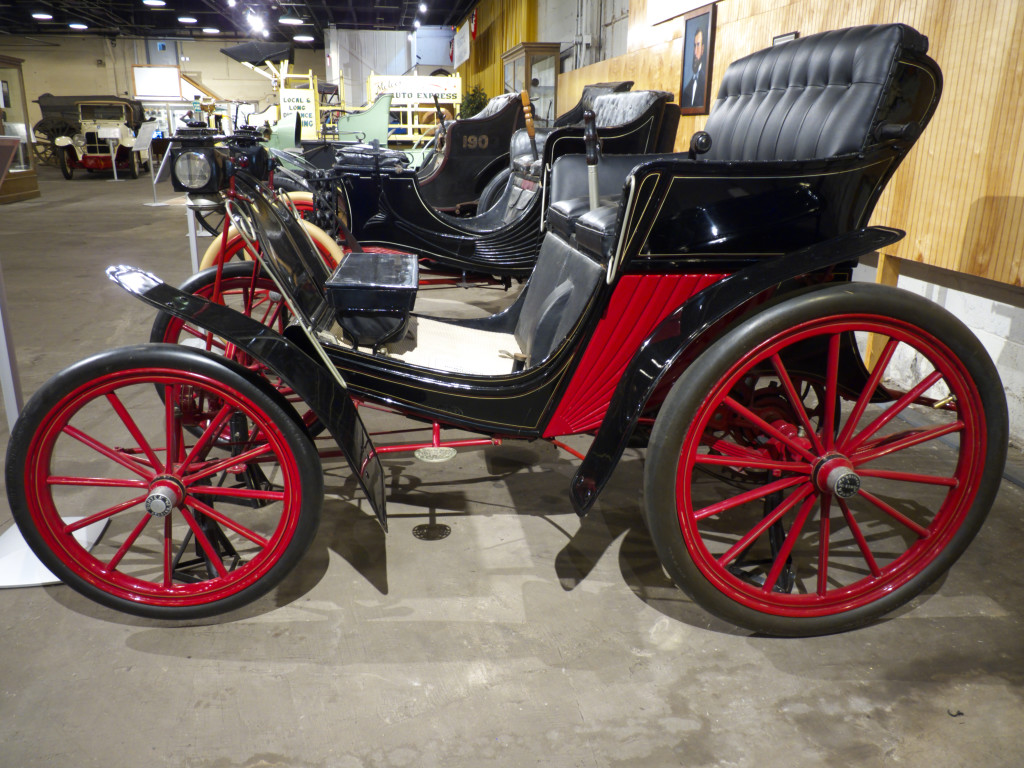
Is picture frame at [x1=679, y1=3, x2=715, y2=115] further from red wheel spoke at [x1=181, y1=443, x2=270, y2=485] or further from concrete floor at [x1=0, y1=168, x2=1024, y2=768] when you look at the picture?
red wheel spoke at [x1=181, y1=443, x2=270, y2=485]

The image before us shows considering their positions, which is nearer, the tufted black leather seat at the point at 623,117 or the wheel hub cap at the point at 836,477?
the wheel hub cap at the point at 836,477

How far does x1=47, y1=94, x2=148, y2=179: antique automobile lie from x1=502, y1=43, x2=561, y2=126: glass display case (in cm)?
934

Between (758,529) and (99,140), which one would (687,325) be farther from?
(99,140)

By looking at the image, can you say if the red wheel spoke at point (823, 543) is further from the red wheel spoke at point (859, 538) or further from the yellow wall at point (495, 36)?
the yellow wall at point (495, 36)

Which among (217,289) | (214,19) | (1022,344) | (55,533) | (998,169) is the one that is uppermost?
(214,19)

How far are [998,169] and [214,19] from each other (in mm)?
27174

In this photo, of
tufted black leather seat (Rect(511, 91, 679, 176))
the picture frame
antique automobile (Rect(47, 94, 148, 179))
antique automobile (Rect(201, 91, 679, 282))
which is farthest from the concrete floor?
antique automobile (Rect(47, 94, 148, 179))

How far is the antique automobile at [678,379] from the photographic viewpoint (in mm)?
1570

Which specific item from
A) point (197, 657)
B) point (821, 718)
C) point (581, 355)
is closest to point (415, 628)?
point (197, 657)

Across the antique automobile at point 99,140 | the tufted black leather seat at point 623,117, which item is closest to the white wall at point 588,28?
the tufted black leather seat at point 623,117

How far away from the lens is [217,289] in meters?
1.98

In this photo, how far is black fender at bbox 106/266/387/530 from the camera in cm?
164

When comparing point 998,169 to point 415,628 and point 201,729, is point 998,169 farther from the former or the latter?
point 201,729

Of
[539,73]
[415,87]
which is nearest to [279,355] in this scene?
[539,73]
